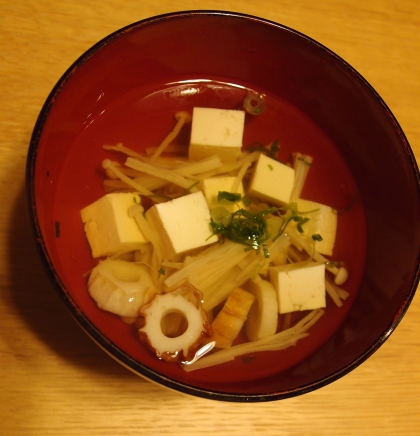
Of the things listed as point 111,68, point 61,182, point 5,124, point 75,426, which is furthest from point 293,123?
point 75,426

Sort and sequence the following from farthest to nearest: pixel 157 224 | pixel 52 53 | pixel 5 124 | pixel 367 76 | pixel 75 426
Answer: pixel 367 76
pixel 52 53
pixel 5 124
pixel 157 224
pixel 75 426

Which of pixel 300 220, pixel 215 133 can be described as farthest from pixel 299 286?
pixel 215 133

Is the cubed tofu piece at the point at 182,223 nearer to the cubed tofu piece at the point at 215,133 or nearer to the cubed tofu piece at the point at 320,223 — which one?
the cubed tofu piece at the point at 215,133

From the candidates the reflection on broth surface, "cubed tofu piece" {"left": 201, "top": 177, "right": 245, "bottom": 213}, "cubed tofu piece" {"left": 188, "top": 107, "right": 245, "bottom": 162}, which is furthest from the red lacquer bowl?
"cubed tofu piece" {"left": 201, "top": 177, "right": 245, "bottom": 213}

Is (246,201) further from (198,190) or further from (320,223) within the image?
(320,223)

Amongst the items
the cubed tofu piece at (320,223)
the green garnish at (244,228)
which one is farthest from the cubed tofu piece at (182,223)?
the cubed tofu piece at (320,223)

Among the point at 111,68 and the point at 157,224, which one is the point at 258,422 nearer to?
the point at 157,224
